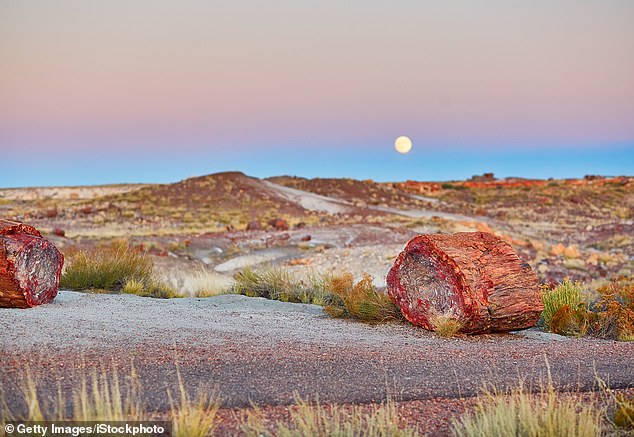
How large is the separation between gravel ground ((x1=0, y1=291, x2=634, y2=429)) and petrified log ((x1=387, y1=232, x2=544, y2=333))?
27cm

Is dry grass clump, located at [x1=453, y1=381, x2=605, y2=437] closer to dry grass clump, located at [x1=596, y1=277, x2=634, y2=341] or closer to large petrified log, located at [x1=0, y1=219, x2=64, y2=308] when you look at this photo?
dry grass clump, located at [x1=596, y1=277, x2=634, y2=341]

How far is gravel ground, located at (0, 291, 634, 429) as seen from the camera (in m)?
5.19

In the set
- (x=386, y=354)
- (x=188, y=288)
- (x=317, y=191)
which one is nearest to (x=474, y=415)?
(x=386, y=354)

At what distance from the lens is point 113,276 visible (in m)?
12.6

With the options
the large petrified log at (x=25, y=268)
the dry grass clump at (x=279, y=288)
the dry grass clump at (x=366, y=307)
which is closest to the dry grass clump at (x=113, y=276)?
the dry grass clump at (x=279, y=288)

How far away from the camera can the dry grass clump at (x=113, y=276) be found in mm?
12117

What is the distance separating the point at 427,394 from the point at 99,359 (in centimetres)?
289

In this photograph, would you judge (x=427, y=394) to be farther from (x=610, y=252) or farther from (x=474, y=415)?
(x=610, y=252)

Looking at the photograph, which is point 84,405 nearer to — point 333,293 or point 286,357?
point 286,357

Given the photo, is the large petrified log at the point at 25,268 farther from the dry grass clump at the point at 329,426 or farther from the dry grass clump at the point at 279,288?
the dry grass clump at the point at 329,426

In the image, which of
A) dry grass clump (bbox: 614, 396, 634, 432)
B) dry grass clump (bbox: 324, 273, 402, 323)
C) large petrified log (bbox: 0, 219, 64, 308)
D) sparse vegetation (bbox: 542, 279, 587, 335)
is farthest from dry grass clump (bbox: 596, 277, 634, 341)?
large petrified log (bbox: 0, 219, 64, 308)

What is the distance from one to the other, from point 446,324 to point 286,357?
8.12 feet

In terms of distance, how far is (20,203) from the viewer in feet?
204

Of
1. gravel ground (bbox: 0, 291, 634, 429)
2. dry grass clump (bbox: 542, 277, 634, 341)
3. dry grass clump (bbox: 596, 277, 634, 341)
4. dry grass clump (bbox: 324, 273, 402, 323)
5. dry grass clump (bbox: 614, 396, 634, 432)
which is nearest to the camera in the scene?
dry grass clump (bbox: 614, 396, 634, 432)
